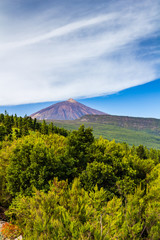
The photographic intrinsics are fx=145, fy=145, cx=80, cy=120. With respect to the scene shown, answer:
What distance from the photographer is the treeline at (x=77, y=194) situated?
36.1ft

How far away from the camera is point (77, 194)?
15.9 m

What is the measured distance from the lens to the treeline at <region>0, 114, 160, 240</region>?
36.1 ft

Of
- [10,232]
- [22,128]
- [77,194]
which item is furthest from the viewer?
[22,128]

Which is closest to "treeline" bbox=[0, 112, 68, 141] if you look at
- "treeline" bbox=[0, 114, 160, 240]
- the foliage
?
"treeline" bbox=[0, 114, 160, 240]

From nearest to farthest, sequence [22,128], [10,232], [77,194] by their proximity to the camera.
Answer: [77,194]
[10,232]
[22,128]

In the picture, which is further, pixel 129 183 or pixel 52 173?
pixel 129 183

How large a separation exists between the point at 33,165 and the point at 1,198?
27.6 feet

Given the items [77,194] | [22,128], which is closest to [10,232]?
[77,194]

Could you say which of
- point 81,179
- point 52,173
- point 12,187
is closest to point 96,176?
point 81,179

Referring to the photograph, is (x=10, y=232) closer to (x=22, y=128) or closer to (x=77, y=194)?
(x=77, y=194)

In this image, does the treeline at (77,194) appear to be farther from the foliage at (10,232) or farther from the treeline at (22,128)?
the treeline at (22,128)

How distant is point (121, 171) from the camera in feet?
85.6

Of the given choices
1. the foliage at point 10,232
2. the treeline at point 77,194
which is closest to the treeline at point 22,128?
the treeline at point 77,194

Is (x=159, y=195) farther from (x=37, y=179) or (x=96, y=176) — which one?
(x=37, y=179)
